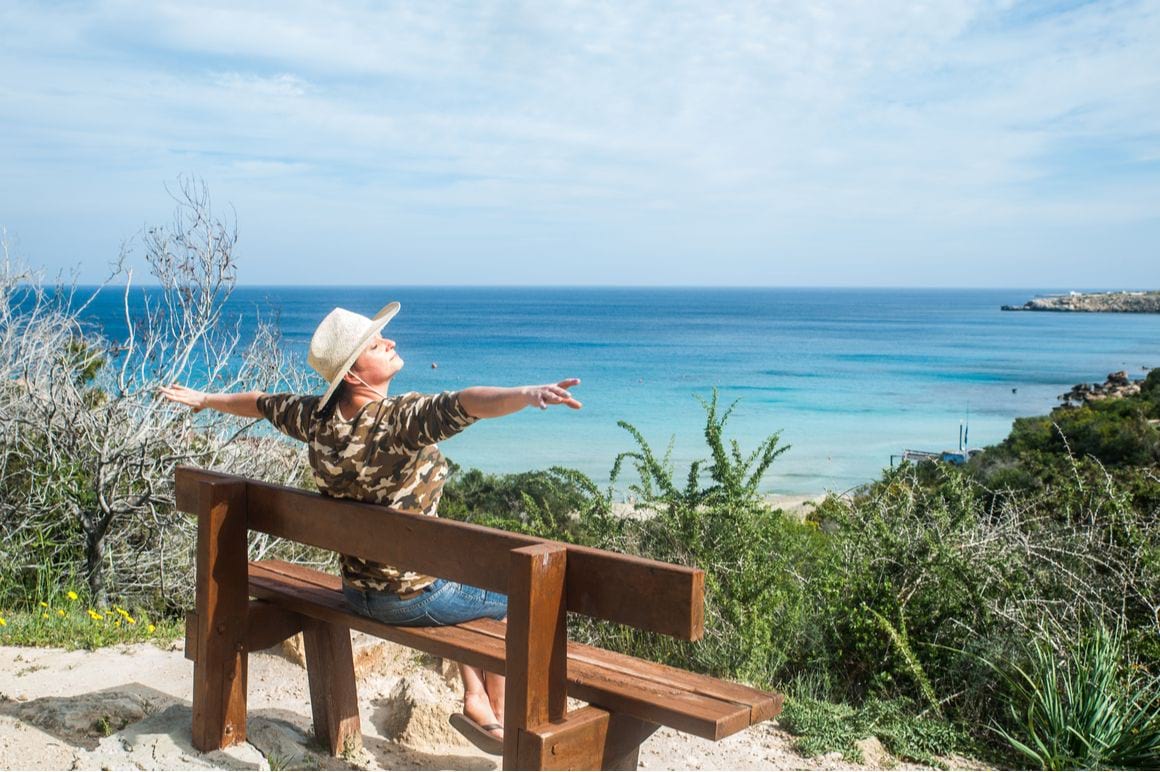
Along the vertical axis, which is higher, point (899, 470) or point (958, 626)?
point (899, 470)

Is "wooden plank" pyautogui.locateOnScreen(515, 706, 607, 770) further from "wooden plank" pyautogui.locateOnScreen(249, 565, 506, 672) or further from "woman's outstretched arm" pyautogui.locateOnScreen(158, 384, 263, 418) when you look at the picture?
"woman's outstretched arm" pyautogui.locateOnScreen(158, 384, 263, 418)

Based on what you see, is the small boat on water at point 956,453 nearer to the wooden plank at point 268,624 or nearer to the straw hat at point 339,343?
the wooden plank at point 268,624

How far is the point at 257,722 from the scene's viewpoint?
399cm

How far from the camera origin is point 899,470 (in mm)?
5785

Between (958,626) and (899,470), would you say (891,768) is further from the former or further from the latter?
(899,470)

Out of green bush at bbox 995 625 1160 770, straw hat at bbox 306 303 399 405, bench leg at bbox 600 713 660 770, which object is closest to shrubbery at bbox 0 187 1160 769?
green bush at bbox 995 625 1160 770

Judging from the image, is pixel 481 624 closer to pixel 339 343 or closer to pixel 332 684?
pixel 332 684

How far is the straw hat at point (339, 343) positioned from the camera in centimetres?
337

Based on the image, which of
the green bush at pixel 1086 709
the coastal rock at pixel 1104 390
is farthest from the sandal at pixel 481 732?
the coastal rock at pixel 1104 390

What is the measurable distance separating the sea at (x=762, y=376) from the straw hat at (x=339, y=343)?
3673 millimetres

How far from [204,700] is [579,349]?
6069 centimetres

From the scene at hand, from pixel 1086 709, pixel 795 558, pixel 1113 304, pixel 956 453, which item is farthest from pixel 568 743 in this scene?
pixel 1113 304

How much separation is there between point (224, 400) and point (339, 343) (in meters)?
0.71

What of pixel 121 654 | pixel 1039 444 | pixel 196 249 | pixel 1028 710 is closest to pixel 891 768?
pixel 1028 710
